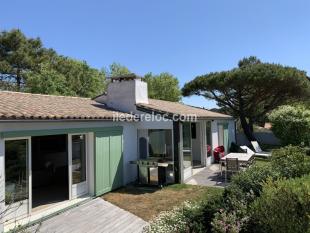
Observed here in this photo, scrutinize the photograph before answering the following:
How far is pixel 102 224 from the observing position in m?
8.56

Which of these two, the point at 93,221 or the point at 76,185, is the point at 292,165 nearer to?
the point at 93,221

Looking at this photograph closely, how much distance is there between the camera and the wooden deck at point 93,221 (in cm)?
812

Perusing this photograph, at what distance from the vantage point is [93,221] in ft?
28.8

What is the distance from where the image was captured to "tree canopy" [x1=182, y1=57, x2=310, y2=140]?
94.8ft

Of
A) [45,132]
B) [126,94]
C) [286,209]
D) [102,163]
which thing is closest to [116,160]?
[102,163]

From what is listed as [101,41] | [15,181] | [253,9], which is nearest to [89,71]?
[101,41]

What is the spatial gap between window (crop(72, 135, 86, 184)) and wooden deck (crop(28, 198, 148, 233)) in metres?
1.30

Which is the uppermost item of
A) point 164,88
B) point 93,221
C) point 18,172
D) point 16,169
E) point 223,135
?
point 164,88

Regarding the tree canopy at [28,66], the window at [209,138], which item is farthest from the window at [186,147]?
the tree canopy at [28,66]

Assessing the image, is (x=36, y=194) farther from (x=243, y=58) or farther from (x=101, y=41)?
(x=243, y=58)

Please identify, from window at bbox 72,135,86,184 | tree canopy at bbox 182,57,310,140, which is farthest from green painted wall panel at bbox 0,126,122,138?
tree canopy at bbox 182,57,310,140

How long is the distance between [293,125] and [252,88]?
27.5ft

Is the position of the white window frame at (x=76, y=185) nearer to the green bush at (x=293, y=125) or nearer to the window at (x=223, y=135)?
the window at (x=223, y=135)

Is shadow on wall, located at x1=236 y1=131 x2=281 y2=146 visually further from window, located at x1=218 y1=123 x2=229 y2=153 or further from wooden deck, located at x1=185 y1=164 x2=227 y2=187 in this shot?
wooden deck, located at x1=185 y1=164 x2=227 y2=187
